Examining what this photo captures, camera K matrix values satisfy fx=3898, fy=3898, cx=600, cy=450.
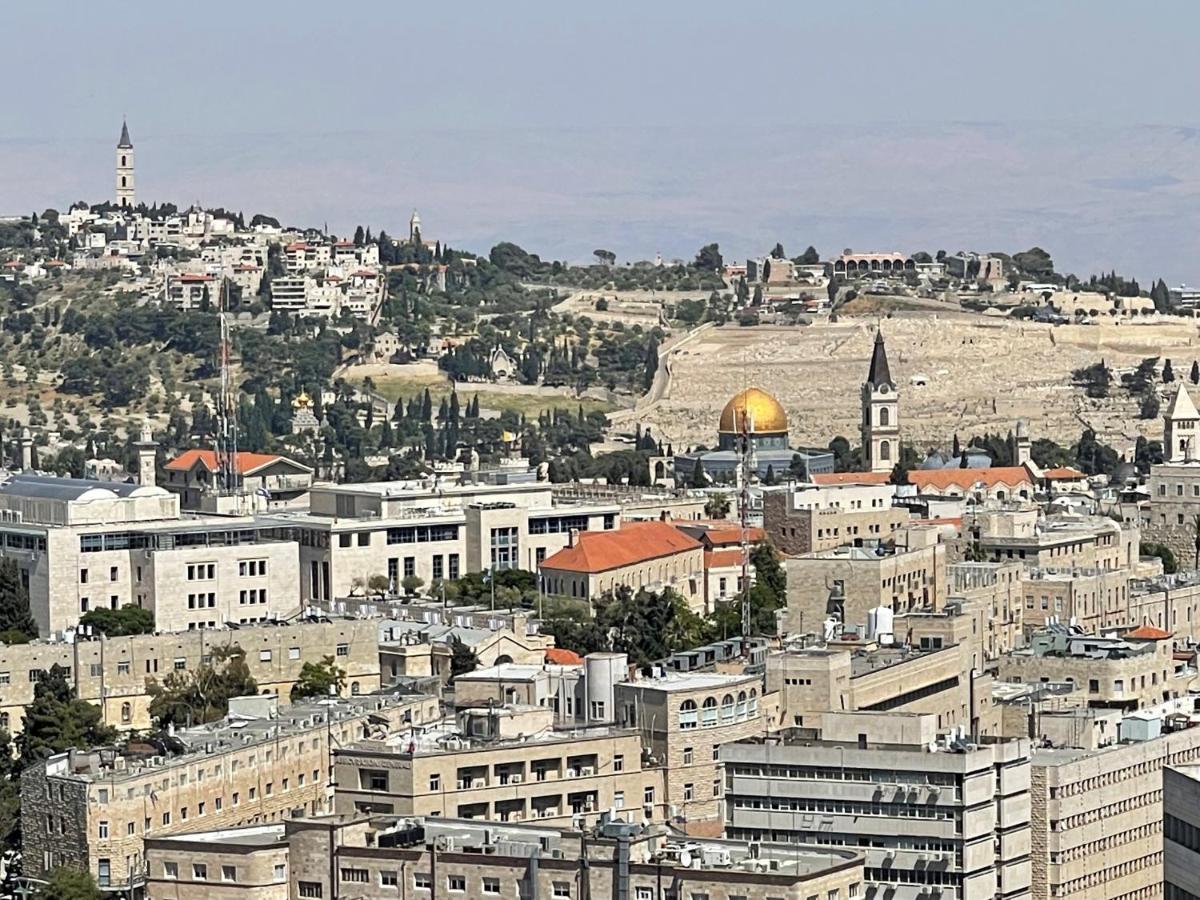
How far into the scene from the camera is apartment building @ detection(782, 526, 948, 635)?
10625cm


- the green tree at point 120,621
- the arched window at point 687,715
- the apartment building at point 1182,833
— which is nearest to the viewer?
the apartment building at point 1182,833

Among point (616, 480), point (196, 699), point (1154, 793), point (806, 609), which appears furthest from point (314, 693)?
point (616, 480)

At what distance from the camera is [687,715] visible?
265ft

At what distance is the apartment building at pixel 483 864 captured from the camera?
210 feet

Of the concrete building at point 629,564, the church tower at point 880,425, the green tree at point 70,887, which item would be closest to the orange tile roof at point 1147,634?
the concrete building at point 629,564

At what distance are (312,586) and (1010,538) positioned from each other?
2187 centimetres

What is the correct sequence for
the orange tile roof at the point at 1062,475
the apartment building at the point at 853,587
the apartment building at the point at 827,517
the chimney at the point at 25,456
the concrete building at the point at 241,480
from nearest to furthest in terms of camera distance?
the apartment building at the point at 853,587, the apartment building at the point at 827,517, the concrete building at the point at 241,480, the orange tile roof at the point at 1062,475, the chimney at the point at 25,456

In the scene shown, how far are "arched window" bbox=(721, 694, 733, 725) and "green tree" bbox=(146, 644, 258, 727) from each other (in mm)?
14126

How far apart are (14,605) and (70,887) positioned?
3789 cm

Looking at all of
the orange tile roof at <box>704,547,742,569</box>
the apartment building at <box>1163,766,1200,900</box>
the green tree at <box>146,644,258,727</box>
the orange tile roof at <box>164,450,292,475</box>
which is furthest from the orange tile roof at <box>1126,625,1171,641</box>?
the orange tile roof at <box>164,450,292,475</box>

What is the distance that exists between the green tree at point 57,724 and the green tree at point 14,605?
11.1m

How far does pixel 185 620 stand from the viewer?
11225 cm

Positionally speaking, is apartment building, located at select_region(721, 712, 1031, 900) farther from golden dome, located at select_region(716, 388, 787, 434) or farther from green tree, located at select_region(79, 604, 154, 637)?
golden dome, located at select_region(716, 388, 787, 434)

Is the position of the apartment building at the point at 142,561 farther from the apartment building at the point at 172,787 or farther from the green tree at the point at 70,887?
the green tree at the point at 70,887
